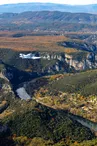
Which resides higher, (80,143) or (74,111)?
(80,143)

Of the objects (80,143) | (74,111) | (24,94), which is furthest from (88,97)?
(80,143)

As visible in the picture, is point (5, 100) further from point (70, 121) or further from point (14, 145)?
point (14, 145)

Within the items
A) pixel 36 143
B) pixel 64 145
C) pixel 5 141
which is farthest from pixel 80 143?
pixel 5 141

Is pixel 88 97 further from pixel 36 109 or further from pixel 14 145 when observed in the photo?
pixel 14 145

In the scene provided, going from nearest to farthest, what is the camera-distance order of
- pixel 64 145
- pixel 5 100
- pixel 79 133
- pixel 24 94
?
pixel 64 145, pixel 79 133, pixel 5 100, pixel 24 94

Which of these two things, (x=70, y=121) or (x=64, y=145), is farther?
(x=70, y=121)

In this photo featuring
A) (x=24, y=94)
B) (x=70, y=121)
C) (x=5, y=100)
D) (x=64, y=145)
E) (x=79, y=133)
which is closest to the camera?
(x=64, y=145)

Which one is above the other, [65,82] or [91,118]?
[91,118]

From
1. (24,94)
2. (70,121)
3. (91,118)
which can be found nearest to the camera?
(70,121)

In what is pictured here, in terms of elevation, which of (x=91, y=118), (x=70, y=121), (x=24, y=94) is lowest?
(x=24, y=94)
